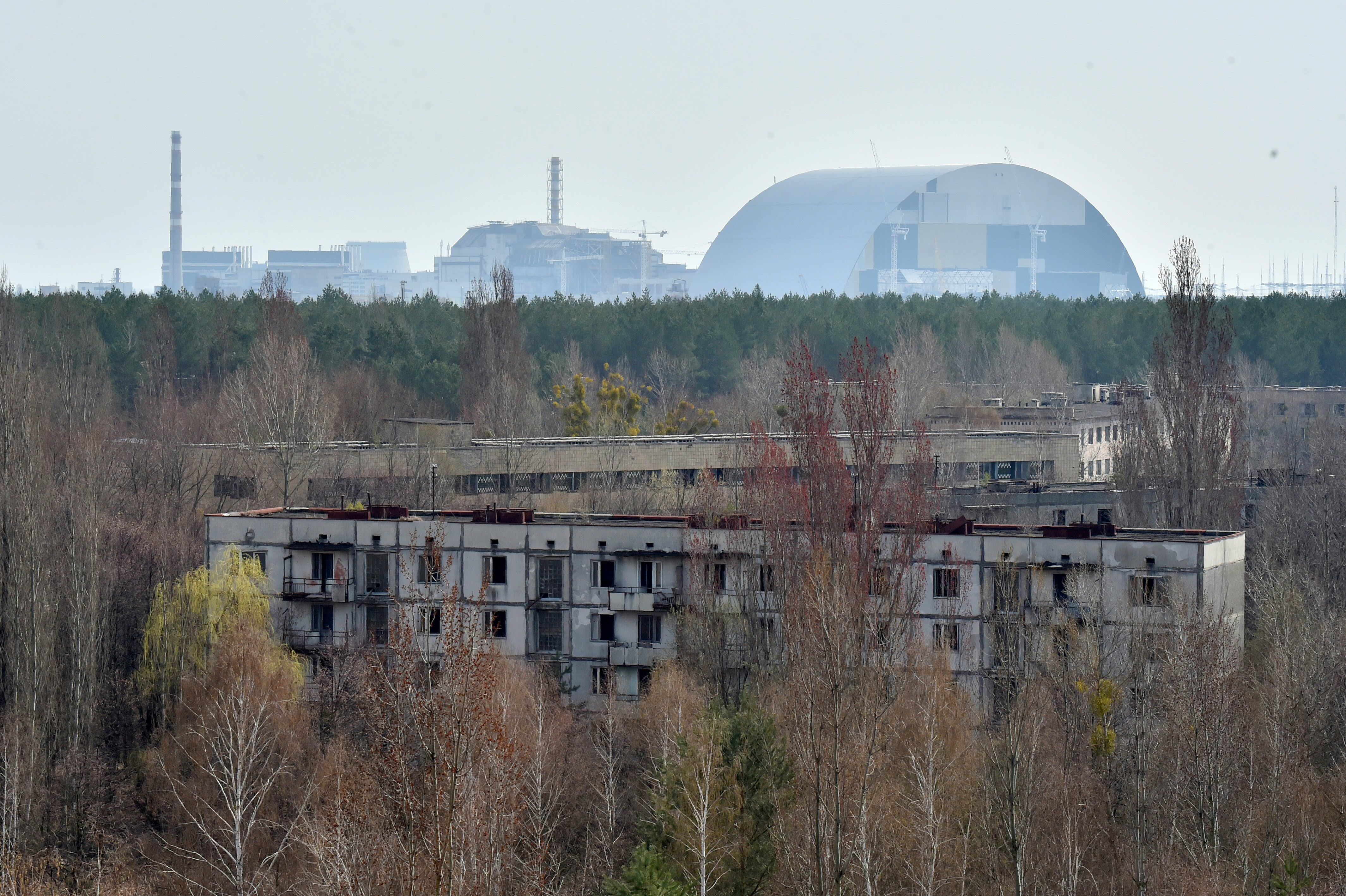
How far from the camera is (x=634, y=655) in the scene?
74.8 feet

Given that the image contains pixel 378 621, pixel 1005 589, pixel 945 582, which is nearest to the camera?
pixel 1005 589

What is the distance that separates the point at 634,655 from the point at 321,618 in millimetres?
4454

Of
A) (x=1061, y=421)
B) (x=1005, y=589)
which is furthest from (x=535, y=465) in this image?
→ (x=1005, y=589)

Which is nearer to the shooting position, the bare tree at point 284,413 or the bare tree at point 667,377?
the bare tree at point 284,413

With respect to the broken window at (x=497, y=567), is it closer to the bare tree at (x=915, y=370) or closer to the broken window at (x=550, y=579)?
the broken window at (x=550, y=579)

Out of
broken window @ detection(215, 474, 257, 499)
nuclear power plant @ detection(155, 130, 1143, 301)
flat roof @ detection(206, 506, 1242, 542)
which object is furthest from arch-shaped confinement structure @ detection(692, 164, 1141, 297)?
flat roof @ detection(206, 506, 1242, 542)

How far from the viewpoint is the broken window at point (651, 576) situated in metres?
22.9

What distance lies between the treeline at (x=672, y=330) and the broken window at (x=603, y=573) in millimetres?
23060

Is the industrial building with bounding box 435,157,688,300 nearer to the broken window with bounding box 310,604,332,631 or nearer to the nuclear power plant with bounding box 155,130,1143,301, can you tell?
the nuclear power plant with bounding box 155,130,1143,301

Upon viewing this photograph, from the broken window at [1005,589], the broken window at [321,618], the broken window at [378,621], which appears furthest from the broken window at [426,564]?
the broken window at [1005,589]

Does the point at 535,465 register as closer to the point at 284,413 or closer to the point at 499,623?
the point at 284,413

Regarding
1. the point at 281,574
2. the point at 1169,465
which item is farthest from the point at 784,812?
the point at 1169,465

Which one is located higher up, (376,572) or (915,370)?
(915,370)

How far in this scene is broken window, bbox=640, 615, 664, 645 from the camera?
902 inches
